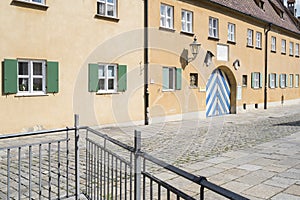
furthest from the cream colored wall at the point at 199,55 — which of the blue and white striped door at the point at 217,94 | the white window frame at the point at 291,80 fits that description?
the white window frame at the point at 291,80

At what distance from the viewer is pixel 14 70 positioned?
10.1 metres

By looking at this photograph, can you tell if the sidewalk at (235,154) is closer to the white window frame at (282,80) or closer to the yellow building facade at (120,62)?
the yellow building facade at (120,62)

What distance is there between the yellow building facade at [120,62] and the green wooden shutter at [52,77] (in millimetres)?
33

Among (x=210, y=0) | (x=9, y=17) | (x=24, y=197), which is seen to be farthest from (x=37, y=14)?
(x=210, y=0)

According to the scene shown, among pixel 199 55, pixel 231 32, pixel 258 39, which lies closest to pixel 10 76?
Answer: pixel 199 55

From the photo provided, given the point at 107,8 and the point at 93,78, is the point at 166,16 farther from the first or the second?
the point at 93,78

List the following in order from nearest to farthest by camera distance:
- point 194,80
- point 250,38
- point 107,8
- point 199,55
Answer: point 107,8 → point 199,55 → point 194,80 → point 250,38

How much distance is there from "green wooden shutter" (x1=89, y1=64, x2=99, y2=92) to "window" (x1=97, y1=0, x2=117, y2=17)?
2134 mm

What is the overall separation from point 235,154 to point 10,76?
22.3 ft

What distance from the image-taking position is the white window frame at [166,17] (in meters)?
15.3

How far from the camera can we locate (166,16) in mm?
15508

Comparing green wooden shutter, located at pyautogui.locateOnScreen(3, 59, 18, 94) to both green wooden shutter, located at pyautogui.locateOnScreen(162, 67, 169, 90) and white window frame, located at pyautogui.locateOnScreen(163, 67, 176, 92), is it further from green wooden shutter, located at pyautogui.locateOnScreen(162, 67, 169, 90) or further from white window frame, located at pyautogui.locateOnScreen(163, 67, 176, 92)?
white window frame, located at pyautogui.locateOnScreen(163, 67, 176, 92)

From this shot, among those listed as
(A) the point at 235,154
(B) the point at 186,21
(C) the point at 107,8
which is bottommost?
(A) the point at 235,154

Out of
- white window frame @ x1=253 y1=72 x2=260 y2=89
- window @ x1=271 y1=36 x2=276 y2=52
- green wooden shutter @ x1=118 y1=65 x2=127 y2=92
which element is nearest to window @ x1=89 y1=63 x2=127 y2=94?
green wooden shutter @ x1=118 y1=65 x2=127 y2=92
